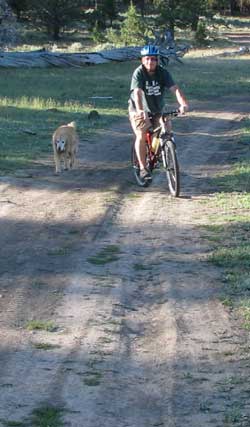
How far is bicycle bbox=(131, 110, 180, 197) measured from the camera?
470 inches

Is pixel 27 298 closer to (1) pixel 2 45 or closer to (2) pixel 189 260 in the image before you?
(2) pixel 189 260

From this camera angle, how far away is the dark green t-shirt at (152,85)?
39.5 ft

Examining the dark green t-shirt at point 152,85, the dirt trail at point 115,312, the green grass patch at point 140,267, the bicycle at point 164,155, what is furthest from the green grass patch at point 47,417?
the dark green t-shirt at point 152,85

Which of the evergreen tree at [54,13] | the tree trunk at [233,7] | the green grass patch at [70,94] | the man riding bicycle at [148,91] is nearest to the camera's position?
the man riding bicycle at [148,91]

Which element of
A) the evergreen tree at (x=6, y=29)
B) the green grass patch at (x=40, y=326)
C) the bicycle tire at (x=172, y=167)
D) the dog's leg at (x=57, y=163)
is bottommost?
the evergreen tree at (x=6, y=29)

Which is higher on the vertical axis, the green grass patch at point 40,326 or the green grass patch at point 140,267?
the green grass patch at point 40,326

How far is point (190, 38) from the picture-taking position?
54.1 meters

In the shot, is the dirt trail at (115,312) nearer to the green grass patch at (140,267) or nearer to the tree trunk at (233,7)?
the green grass patch at (140,267)

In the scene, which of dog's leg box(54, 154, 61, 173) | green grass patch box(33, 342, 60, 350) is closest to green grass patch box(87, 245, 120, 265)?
green grass patch box(33, 342, 60, 350)

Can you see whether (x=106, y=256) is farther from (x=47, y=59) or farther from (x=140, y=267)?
(x=47, y=59)

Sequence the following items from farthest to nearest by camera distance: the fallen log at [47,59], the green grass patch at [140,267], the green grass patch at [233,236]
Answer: the fallen log at [47,59] → the green grass patch at [140,267] → the green grass patch at [233,236]

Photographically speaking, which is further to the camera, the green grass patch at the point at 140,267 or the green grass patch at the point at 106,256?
the green grass patch at the point at 106,256

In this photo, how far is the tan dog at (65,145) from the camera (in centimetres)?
1380

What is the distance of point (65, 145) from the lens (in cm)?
1386
